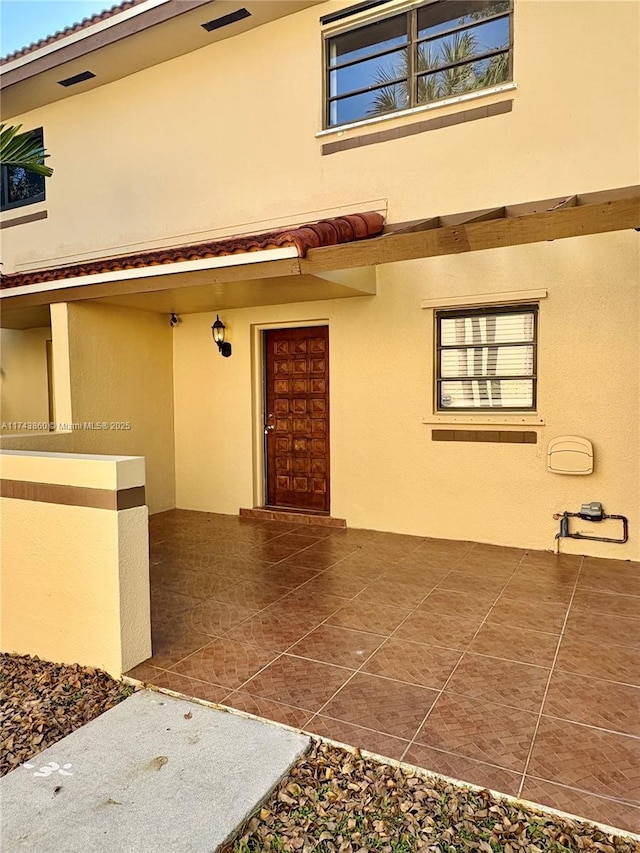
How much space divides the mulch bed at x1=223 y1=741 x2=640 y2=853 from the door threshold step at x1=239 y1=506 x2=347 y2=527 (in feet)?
17.4

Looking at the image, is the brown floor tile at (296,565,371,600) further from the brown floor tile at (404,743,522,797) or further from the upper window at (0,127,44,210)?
the upper window at (0,127,44,210)

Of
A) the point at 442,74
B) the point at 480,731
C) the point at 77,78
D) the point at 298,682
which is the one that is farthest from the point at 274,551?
the point at 77,78

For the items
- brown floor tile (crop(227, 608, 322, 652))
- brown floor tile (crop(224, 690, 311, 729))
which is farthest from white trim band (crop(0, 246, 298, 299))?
brown floor tile (crop(224, 690, 311, 729))

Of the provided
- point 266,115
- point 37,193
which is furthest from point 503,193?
point 37,193

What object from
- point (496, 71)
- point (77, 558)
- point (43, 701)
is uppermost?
point (496, 71)

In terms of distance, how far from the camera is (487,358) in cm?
723

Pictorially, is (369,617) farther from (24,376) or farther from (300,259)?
(24,376)

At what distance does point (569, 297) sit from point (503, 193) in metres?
1.48

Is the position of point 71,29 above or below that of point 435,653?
above

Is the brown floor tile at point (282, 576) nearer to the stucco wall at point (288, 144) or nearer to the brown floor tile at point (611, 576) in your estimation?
the brown floor tile at point (611, 576)

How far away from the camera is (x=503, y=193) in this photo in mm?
6750

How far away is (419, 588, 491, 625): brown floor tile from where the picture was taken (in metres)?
5.05

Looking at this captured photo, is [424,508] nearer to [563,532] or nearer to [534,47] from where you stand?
[563,532]

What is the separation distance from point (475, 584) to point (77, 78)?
33.7 ft
